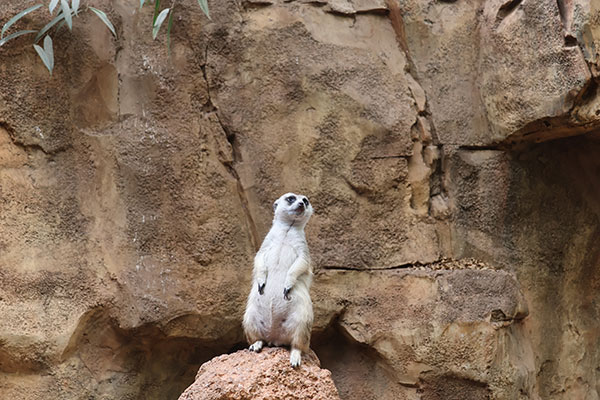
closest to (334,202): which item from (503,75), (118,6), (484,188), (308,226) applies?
(308,226)

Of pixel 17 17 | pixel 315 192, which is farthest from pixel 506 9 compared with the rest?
pixel 17 17

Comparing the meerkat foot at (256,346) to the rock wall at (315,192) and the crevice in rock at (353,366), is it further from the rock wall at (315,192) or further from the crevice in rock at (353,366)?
the crevice in rock at (353,366)

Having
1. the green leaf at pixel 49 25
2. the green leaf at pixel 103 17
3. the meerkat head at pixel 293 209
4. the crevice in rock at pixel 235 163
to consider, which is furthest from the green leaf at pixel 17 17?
the meerkat head at pixel 293 209

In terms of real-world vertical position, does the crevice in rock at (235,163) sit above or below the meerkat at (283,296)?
above

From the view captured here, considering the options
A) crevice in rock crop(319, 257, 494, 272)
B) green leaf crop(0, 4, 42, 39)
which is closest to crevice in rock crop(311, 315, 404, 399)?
crevice in rock crop(319, 257, 494, 272)

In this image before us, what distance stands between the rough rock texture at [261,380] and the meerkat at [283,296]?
0.07 metres

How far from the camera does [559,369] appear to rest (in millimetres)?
5500

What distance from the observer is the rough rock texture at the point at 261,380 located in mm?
3727

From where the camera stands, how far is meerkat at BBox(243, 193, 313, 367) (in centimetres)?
405

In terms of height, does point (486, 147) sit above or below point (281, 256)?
above

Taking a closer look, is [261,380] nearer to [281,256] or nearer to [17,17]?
[281,256]

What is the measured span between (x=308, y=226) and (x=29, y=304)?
72.5 inches

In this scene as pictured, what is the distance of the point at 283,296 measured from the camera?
414cm

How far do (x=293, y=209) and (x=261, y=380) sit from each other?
3.41 feet
